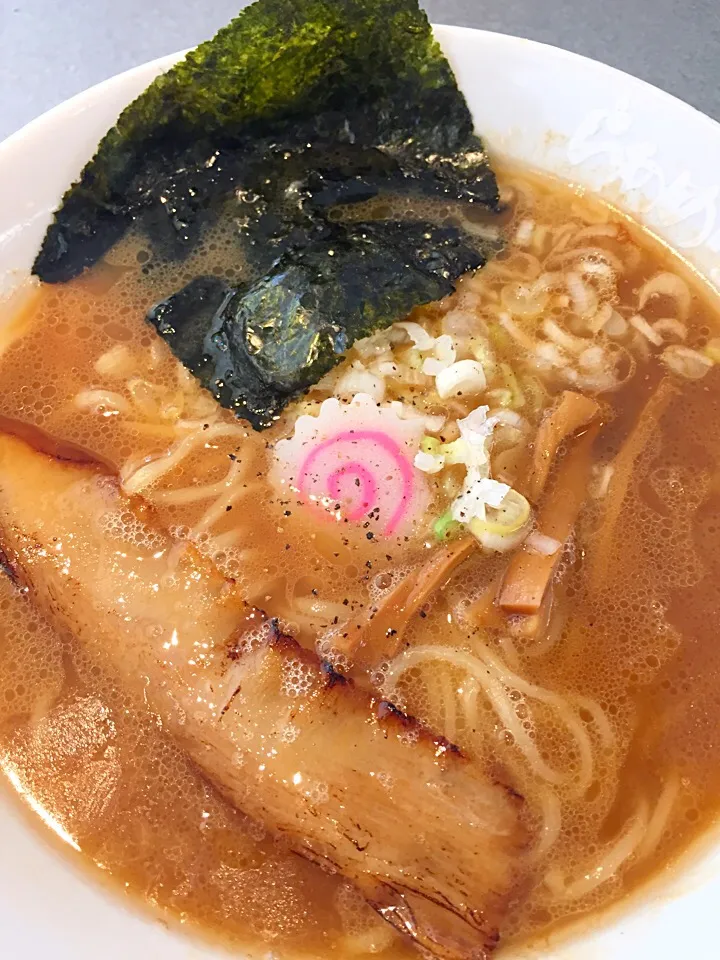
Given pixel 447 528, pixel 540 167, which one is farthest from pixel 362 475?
pixel 540 167

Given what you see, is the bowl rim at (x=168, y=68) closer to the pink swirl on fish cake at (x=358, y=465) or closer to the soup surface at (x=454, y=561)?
the soup surface at (x=454, y=561)

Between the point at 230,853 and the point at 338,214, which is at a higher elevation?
the point at 338,214

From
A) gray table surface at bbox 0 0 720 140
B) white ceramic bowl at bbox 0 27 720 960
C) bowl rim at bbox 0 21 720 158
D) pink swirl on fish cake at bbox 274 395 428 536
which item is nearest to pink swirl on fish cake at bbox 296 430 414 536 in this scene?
pink swirl on fish cake at bbox 274 395 428 536

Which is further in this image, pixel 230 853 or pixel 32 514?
pixel 32 514

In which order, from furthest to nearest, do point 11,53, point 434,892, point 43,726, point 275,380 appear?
point 11,53, point 275,380, point 43,726, point 434,892

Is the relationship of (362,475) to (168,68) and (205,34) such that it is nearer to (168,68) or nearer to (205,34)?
(168,68)

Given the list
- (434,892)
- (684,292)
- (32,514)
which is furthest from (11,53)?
(434,892)

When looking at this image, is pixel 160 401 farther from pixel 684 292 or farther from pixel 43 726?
pixel 684 292

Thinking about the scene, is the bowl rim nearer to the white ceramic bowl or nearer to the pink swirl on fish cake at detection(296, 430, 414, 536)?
the white ceramic bowl
